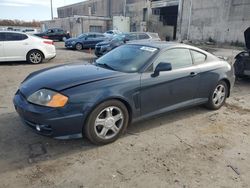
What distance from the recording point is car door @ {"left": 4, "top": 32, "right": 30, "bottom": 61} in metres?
9.77

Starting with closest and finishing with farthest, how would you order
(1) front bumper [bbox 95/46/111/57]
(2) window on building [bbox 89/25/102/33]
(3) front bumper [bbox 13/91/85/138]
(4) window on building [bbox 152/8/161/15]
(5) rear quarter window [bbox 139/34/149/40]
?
(3) front bumper [bbox 13/91/85/138] < (1) front bumper [bbox 95/46/111/57] < (5) rear quarter window [bbox 139/34/149/40] < (4) window on building [bbox 152/8/161/15] < (2) window on building [bbox 89/25/102/33]

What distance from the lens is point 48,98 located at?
3.19 m

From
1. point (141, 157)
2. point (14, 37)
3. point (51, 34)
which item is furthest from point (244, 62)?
point (51, 34)

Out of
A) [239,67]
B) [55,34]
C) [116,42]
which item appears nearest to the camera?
[239,67]

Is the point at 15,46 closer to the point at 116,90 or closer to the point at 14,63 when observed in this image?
the point at 14,63

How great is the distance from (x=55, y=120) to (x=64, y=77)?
0.73 meters

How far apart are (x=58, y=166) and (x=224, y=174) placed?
203 cm

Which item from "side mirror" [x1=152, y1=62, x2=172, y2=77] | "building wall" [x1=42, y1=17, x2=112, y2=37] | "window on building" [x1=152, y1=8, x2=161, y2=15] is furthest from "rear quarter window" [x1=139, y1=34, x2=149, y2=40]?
"window on building" [x1=152, y1=8, x2=161, y2=15]

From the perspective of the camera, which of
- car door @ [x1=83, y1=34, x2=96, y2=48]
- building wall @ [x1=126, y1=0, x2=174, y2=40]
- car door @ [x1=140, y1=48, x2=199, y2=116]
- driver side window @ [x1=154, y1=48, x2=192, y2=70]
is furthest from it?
building wall @ [x1=126, y1=0, x2=174, y2=40]

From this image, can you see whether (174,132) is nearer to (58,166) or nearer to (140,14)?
(58,166)

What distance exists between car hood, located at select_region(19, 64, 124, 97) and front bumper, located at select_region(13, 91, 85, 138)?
29cm

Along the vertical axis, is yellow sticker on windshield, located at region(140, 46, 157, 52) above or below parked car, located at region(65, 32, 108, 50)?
above

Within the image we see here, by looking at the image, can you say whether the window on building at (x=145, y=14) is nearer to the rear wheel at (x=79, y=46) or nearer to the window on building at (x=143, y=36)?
the rear wheel at (x=79, y=46)

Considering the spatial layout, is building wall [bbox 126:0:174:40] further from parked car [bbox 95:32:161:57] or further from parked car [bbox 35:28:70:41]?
parked car [bbox 95:32:161:57]
